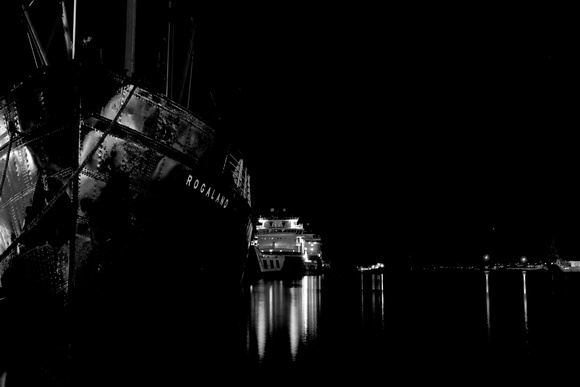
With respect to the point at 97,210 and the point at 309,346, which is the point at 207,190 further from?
the point at 309,346

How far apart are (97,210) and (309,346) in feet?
15.5

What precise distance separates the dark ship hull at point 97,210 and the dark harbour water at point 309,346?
12cm

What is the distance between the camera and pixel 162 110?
10.2 metres

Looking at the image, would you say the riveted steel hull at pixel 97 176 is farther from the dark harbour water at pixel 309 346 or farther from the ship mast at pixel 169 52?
the ship mast at pixel 169 52

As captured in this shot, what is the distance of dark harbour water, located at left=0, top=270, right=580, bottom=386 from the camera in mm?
5707

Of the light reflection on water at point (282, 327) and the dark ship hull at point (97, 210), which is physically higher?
the dark ship hull at point (97, 210)

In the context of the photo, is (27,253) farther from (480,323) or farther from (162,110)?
(480,323)

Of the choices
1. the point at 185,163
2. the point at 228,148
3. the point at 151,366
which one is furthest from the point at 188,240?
the point at 151,366

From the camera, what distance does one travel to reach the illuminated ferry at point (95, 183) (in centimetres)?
873

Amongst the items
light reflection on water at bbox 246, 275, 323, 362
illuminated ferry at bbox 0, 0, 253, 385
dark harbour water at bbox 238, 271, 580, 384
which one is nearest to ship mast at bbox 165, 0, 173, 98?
illuminated ferry at bbox 0, 0, 253, 385

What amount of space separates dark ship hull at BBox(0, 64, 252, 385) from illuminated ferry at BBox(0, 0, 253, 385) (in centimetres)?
2

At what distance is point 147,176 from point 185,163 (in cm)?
94

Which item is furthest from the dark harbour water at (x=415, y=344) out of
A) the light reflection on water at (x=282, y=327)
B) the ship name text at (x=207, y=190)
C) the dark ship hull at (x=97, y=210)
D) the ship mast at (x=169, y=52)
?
the ship mast at (x=169, y=52)

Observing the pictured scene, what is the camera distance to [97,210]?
908cm
